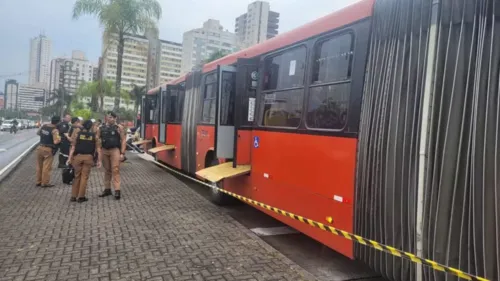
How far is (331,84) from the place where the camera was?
441 cm

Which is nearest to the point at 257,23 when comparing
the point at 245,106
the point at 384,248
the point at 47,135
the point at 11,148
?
the point at 11,148

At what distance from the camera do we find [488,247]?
2.72 m

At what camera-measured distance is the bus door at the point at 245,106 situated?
20.4ft

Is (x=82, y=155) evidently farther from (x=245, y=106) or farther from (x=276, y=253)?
(x=276, y=253)

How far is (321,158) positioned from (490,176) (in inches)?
76.7

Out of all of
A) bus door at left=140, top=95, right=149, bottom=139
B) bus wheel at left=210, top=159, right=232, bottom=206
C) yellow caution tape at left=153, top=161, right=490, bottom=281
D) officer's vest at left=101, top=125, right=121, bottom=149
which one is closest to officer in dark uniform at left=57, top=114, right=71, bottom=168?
officer's vest at left=101, top=125, right=121, bottom=149

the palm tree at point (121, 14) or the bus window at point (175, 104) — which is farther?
the palm tree at point (121, 14)

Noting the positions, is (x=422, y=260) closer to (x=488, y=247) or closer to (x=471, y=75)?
(x=488, y=247)

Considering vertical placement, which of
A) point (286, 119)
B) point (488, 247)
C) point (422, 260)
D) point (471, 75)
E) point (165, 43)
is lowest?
point (422, 260)

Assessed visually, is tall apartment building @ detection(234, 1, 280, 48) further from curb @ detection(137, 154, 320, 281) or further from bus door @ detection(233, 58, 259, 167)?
curb @ detection(137, 154, 320, 281)

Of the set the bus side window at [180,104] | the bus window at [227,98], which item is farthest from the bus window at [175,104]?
the bus window at [227,98]

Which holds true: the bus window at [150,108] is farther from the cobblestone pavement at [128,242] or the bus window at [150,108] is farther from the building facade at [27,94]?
the building facade at [27,94]

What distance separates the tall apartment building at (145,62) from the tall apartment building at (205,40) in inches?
122

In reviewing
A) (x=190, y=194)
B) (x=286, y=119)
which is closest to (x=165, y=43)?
(x=190, y=194)
